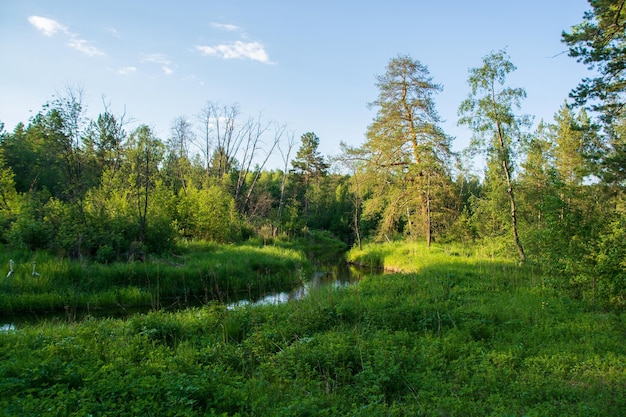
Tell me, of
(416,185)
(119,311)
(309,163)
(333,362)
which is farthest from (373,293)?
(309,163)

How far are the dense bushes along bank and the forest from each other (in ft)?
0.12

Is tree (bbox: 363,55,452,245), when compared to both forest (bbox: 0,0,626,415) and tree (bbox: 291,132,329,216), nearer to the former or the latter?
forest (bbox: 0,0,626,415)

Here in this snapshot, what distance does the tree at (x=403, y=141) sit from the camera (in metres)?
25.3

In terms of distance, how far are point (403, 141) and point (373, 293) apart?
Answer: 665 inches

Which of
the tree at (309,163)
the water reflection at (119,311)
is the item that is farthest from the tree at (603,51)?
the tree at (309,163)

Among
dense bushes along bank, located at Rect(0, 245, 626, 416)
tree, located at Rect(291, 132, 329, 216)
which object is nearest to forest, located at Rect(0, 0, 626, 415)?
dense bushes along bank, located at Rect(0, 245, 626, 416)

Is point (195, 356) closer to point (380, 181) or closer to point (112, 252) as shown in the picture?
point (112, 252)

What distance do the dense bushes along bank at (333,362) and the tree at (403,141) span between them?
16199 millimetres

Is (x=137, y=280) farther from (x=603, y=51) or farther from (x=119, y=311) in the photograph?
(x=603, y=51)

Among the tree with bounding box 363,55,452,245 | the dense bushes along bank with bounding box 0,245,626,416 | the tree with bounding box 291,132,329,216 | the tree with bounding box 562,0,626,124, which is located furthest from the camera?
the tree with bounding box 291,132,329,216

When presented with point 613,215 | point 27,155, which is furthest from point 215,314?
point 27,155

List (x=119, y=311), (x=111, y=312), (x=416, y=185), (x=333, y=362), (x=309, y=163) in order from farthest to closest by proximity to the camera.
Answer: (x=309, y=163) < (x=416, y=185) < (x=119, y=311) < (x=111, y=312) < (x=333, y=362)

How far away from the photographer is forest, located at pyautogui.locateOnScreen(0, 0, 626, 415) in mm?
4770

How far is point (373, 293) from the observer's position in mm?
11953
